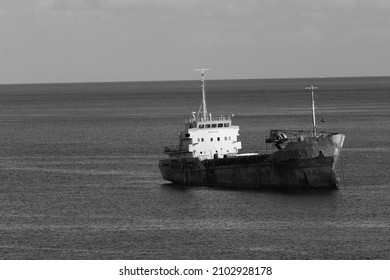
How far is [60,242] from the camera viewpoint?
68875 millimetres

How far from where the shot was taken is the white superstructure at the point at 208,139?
97.4 m

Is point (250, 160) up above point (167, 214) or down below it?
above

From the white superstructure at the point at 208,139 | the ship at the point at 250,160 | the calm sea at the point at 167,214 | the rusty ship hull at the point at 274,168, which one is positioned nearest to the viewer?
the calm sea at the point at 167,214

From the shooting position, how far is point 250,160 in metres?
95.1

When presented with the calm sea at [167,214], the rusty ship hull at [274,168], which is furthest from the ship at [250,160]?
the calm sea at [167,214]

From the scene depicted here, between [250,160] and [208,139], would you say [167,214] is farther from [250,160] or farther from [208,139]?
[208,139]

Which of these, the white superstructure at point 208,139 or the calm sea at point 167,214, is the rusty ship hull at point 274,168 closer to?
the white superstructure at point 208,139

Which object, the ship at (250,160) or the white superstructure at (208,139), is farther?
the white superstructure at (208,139)

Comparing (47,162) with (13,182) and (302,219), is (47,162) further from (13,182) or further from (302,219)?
(302,219)

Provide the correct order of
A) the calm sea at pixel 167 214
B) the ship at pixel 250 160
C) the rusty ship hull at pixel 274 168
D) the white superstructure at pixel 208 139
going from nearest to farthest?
the calm sea at pixel 167 214
the rusty ship hull at pixel 274 168
the ship at pixel 250 160
the white superstructure at pixel 208 139

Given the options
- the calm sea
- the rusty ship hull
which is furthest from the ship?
the calm sea

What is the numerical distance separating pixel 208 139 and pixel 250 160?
205 inches

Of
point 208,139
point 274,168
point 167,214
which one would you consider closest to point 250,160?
point 274,168

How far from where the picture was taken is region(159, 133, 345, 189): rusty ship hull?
91.6 m
